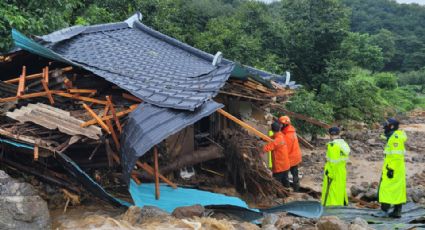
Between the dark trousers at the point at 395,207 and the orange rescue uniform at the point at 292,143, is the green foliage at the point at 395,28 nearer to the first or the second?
the orange rescue uniform at the point at 292,143

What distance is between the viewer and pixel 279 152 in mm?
8289

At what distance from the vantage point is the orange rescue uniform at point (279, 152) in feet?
26.3

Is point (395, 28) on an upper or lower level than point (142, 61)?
upper

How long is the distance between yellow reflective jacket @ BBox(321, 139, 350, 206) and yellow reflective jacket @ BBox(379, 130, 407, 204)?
661 millimetres

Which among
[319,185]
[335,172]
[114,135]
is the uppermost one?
[114,135]

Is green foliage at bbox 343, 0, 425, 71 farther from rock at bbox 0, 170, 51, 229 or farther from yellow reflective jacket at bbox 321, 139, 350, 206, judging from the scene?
rock at bbox 0, 170, 51, 229

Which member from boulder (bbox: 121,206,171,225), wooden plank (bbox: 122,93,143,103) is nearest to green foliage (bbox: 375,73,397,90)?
wooden plank (bbox: 122,93,143,103)

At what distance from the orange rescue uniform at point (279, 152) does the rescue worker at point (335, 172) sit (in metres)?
0.99

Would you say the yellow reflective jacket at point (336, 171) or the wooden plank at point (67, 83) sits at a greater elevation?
the wooden plank at point (67, 83)

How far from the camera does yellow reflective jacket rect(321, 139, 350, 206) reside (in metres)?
7.31

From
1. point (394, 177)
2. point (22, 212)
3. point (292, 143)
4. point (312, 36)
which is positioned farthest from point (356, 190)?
point (312, 36)

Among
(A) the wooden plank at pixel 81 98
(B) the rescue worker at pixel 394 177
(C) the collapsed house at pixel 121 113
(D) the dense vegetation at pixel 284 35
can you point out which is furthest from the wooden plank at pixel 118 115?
(D) the dense vegetation at pixel 284 35

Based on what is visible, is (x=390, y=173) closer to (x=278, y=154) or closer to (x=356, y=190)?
(x=278, y=154)

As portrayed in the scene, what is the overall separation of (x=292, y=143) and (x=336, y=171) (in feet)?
4.83
